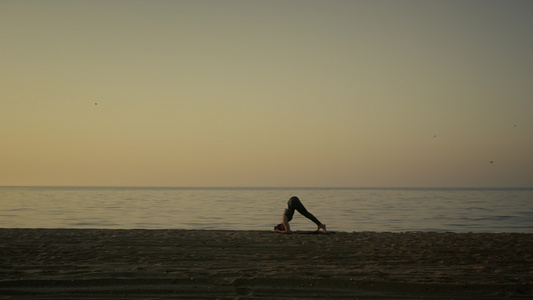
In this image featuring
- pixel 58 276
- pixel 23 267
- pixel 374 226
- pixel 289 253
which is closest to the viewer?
pixel 58 276

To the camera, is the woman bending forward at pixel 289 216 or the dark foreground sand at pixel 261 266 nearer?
the dark foreground sand at pixel 261 266

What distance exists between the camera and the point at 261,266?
8828 millimetres

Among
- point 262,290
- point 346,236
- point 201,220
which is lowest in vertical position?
point 201,220

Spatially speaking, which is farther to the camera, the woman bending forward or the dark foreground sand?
the woman bending forward

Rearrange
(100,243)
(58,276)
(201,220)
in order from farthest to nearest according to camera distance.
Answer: (201,220) → (100,243) → (58,276)

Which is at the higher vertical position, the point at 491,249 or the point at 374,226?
the point at 491,249

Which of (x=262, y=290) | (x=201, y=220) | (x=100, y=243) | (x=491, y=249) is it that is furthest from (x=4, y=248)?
(x=201, y=220)

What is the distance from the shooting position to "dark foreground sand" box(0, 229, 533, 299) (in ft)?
22.0

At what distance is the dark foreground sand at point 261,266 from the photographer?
6703mm

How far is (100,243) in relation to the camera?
488 inches

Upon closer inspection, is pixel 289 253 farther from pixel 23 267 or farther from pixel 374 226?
pixel 374 226

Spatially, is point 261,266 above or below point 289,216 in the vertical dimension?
above

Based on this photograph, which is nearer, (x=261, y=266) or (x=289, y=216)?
(x=261, y=266)

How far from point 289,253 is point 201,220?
15596 mm
